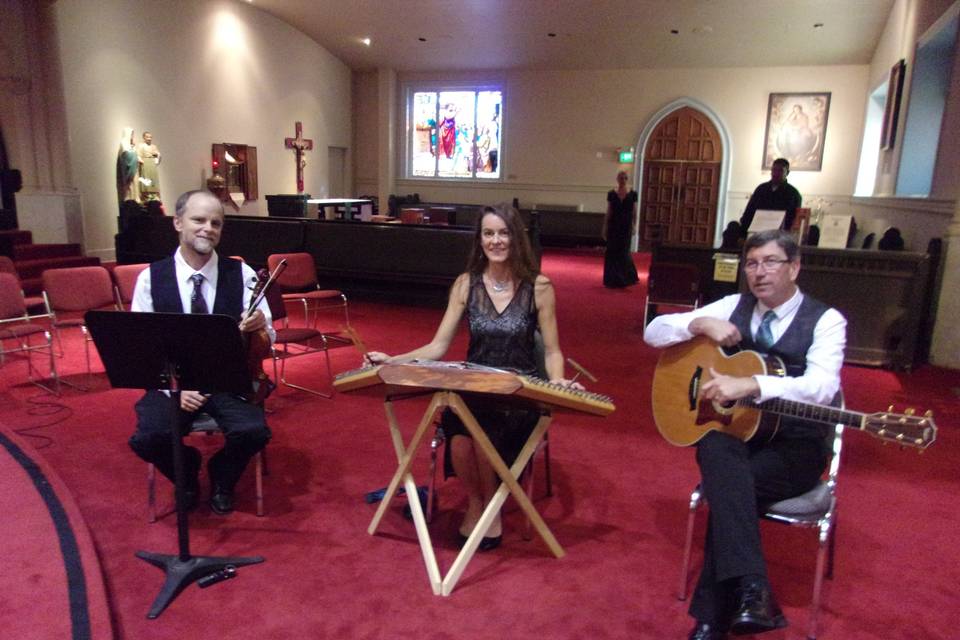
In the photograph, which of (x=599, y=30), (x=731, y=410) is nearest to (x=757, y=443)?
(x=731, y=410)

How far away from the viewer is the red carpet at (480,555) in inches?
89.0

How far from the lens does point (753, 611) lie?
196 cm

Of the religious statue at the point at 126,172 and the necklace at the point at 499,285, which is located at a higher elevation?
the religious statue at the point at 126,172

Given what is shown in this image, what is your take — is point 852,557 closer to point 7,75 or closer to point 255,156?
point 7,75

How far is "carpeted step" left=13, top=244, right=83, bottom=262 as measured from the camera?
834 centimetres

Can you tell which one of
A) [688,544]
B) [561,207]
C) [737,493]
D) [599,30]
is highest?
[599,30]

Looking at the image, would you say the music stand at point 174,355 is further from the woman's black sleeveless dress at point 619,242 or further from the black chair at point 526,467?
the woman's black sleeveless dress at point 619,242

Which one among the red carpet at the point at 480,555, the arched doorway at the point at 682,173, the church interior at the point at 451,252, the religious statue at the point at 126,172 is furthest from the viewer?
the arched doorway at the point at 682,173

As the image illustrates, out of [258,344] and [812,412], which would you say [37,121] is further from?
[812,412]

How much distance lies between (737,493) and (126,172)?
1015cm

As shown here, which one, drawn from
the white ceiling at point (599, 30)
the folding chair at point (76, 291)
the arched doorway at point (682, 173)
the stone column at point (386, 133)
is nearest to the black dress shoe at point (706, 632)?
the folding chair at point (76, 291)

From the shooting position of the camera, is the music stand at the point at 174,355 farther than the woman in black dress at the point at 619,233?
No

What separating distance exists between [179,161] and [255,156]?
2.12 metres

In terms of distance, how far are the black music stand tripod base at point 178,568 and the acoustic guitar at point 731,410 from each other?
1.68 m
